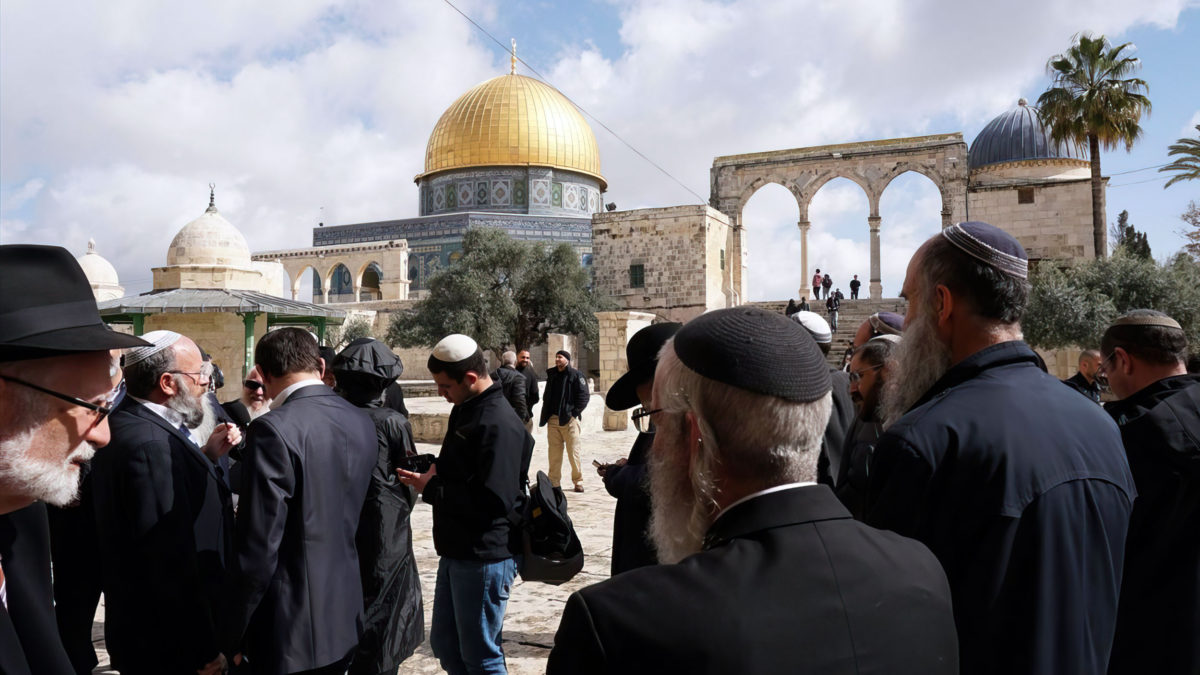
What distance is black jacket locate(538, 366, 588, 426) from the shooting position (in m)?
8.02

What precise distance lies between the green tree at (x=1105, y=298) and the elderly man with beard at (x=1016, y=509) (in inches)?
767

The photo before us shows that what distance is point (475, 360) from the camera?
A: 125 inches

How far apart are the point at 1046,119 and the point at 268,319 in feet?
62.8

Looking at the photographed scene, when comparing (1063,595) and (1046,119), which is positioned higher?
(1046,119)

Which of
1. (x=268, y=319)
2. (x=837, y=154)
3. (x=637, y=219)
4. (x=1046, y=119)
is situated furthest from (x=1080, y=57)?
(x=268, y=319)

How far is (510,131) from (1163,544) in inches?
1373

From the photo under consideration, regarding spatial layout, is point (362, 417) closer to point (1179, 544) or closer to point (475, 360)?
point (475, 360)

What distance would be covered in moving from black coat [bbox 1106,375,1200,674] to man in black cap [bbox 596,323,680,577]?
124cm

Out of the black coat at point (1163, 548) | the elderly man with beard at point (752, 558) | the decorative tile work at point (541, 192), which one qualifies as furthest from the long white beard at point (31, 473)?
the decorative tile work at point (541, 192)

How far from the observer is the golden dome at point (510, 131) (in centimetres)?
3528

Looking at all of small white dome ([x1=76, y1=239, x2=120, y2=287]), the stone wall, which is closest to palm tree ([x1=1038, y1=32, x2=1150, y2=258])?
the stone wall

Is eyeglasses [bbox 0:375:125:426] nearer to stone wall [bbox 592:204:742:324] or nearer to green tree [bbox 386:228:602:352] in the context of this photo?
green tree [bbox 386:228:602:352]

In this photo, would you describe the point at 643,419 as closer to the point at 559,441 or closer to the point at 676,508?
the point at 676,508

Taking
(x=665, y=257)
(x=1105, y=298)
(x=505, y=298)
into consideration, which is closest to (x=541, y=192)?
(x=665, y=257)
